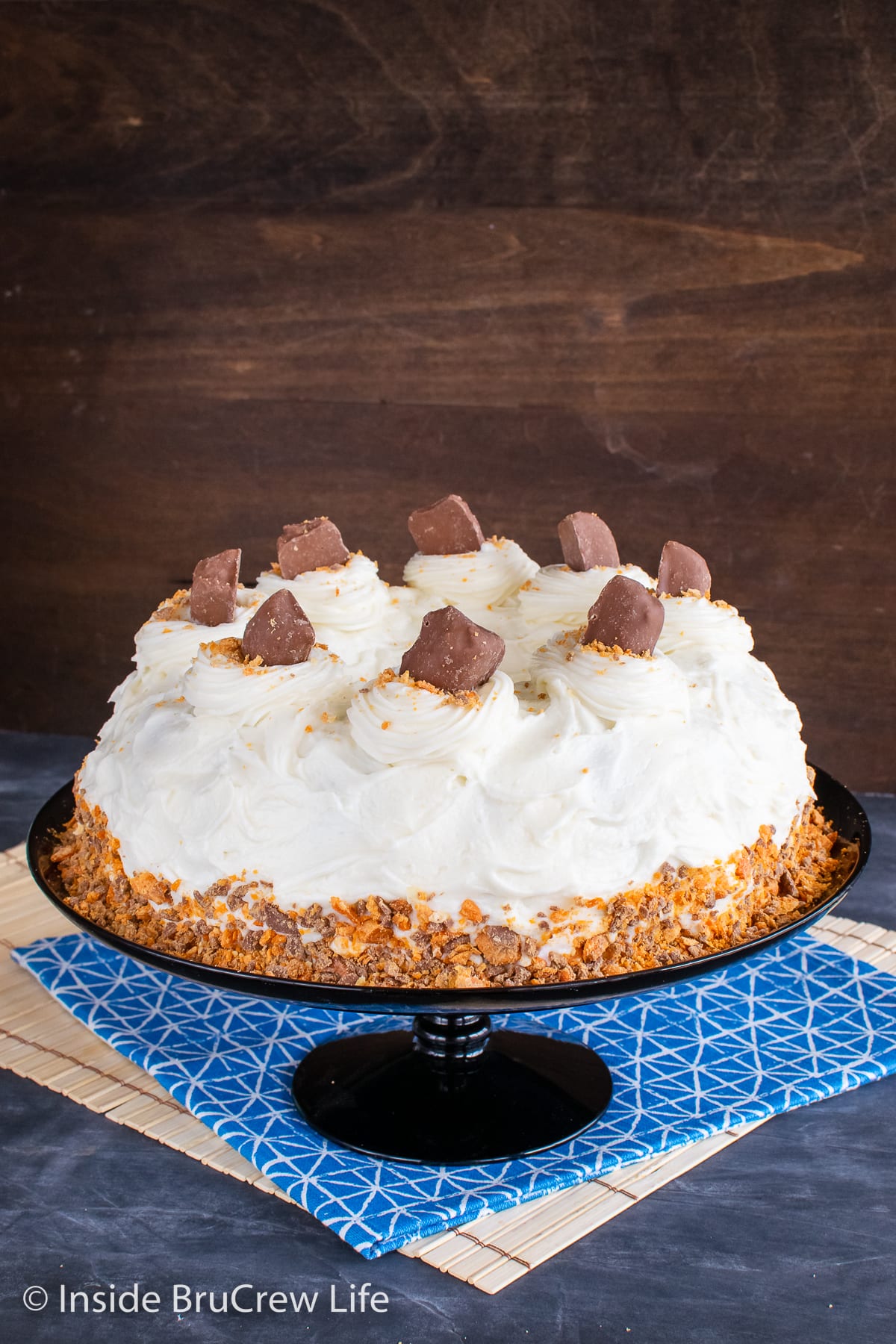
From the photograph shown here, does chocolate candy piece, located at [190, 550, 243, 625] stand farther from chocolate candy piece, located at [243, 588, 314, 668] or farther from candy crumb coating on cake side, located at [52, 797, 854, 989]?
candy crumb coating on cake side, located at [52, 797, 854, 989]

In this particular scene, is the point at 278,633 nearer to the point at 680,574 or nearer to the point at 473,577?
the point at 473,577

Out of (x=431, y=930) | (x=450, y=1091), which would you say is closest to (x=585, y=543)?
(x=431, y=930)

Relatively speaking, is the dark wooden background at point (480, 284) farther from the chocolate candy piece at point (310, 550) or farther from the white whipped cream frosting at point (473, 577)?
the chocolate candy piece at point (310, 550)

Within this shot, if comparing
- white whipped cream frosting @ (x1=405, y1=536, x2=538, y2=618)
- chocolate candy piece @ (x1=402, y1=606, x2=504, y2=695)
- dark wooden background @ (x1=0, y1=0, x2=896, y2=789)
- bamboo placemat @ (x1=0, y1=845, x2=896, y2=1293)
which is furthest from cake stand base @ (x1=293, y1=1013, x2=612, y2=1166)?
dark wooden background @ (x1=0, y1=0, x2=896, y2=789)

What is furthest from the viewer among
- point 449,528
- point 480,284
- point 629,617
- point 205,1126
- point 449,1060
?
point 480,284

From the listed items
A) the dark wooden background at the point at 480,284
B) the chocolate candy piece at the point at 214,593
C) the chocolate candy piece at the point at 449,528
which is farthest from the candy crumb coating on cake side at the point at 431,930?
the dark wooden background at the point at 480,284

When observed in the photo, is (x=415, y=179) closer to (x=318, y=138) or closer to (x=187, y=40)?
(x=318, y=138)

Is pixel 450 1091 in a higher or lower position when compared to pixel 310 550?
lower

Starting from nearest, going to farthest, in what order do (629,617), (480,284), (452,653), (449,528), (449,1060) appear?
1. (452,653)
2. (629,617)
3. (449,1060)
4. (449,528)
5. (480,284)
